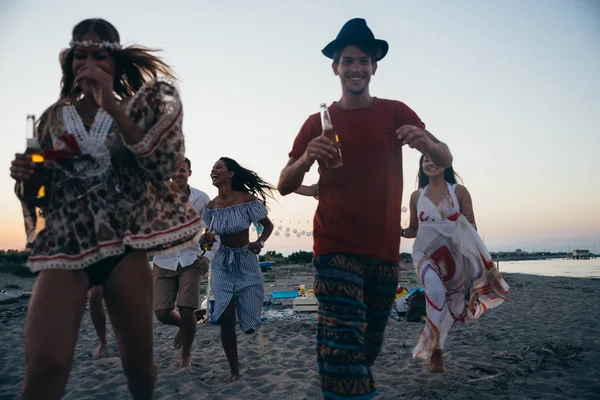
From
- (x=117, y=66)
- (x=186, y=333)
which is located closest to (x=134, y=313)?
(x=117, y=66)

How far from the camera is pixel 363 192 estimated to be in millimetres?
2789

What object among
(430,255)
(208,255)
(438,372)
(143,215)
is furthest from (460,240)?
(143,215)

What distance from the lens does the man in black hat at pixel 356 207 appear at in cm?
259

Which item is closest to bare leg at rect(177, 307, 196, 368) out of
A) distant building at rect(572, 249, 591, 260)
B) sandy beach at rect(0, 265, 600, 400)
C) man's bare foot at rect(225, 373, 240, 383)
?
sandy beach at rect(0, 265, 600, 400)

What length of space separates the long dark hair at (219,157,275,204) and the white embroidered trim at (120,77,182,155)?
3141 mm

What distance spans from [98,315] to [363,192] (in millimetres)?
4220

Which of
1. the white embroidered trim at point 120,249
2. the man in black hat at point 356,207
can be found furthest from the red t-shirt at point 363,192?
the white embroidered trim at point 120,249

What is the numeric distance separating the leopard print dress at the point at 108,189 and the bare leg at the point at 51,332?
88 mm

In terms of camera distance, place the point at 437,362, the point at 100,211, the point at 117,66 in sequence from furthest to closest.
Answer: the point at 437,362
the point at 117,66
the point at 100,211

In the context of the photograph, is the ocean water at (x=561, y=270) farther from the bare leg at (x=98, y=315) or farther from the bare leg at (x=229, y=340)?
the bare leg at (x=98, y=315)

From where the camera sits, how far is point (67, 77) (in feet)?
8.36

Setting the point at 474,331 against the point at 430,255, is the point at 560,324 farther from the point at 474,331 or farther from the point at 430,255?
the point at 430,255

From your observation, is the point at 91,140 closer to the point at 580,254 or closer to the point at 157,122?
the point at 157,122

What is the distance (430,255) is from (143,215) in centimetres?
370
